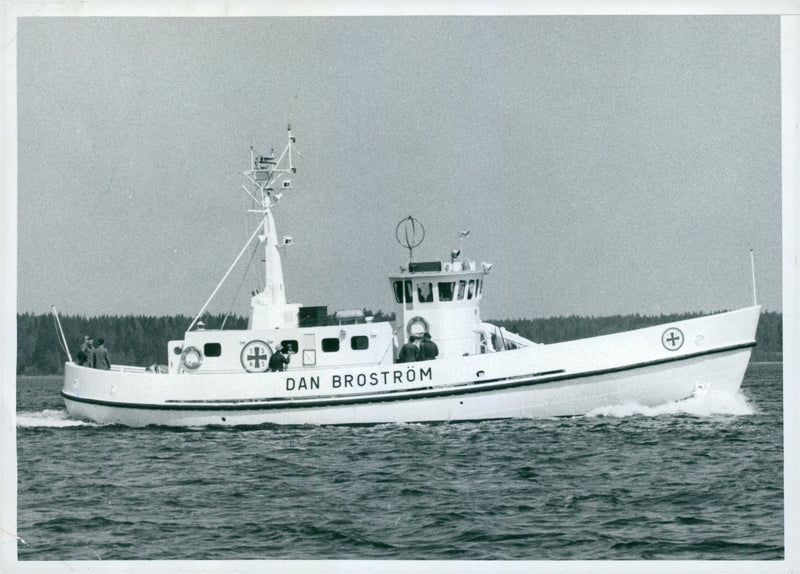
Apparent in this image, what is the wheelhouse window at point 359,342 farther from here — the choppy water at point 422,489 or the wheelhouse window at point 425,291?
the choppy water at point 422,489

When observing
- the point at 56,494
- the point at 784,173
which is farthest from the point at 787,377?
the point at 56,494

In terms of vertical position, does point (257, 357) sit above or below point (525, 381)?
above

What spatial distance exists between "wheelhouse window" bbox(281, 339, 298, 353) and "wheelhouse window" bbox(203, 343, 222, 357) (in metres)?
1.16

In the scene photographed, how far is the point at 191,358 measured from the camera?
2041cm

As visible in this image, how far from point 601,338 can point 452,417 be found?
2.81 metres

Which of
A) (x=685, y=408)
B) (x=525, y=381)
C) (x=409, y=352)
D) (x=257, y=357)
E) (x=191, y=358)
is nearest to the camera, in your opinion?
(x=525, y=381)

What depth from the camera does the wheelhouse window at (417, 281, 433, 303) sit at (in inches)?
814

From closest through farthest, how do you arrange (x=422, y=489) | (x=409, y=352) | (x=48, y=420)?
(x=422, y=489), (x=409, y=352), (x=48, y=420)

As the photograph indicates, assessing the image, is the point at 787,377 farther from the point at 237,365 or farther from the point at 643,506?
the point at 237,365

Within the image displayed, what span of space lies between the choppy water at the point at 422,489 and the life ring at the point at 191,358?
120cm

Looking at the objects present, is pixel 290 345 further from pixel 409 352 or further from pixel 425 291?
pixel 425 291

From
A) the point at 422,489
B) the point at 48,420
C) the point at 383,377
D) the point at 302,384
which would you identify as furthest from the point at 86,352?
the point at 422,489

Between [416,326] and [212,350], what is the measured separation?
3627 millimetres

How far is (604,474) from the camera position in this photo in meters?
15.9
